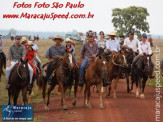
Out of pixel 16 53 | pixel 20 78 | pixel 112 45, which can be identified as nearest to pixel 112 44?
pixel 112 45

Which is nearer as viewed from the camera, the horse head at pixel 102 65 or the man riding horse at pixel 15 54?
the horse head at pixel 102 65

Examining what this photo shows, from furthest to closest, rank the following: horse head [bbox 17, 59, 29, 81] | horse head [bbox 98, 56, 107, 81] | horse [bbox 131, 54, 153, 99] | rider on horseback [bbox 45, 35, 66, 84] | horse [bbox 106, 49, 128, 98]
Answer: horse [bbox 131, 54, 153, 99] → horse [bbox 106, 49, 128, 98] → rider on horseback [bbox 45, 35, 66, 84] → horse head [bbox 17, 59, 29, 81] → horse head [bbox 98, 56, 107, 81]

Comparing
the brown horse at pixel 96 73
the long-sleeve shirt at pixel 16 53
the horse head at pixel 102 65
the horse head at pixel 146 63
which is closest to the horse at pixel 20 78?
the long-sleeve shirt at pixel 16 53

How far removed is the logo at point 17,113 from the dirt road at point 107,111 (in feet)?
1.39

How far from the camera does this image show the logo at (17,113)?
1331cm

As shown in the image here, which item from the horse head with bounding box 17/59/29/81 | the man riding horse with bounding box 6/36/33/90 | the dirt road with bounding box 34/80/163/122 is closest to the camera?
the dirt road with bounding box 34/80/163/122

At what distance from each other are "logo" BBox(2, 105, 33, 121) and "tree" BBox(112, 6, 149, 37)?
75708mm

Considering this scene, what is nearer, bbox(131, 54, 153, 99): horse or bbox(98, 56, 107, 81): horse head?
bbox(98, 56, 107, 81): horse head

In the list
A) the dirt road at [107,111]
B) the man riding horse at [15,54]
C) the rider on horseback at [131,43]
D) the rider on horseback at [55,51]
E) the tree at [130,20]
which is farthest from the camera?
the tree at [130,20]

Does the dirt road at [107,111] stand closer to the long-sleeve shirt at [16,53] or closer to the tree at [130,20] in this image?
the long-sleeve shirt at [16,53]

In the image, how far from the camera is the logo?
13312 mm

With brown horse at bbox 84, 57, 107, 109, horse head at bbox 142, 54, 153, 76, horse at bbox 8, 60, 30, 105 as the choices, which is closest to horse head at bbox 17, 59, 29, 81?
horse at bbox 8, 60, 30, 105

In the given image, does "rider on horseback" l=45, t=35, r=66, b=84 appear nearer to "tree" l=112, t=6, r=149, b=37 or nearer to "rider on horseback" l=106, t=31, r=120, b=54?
"rider on horseback" l=106, t=31, r=120, b=54

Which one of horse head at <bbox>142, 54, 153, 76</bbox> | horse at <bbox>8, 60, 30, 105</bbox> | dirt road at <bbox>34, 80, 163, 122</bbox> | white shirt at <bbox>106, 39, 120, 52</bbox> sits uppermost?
white shirt at <bbox>106, 39, 120, 52</bbox>
